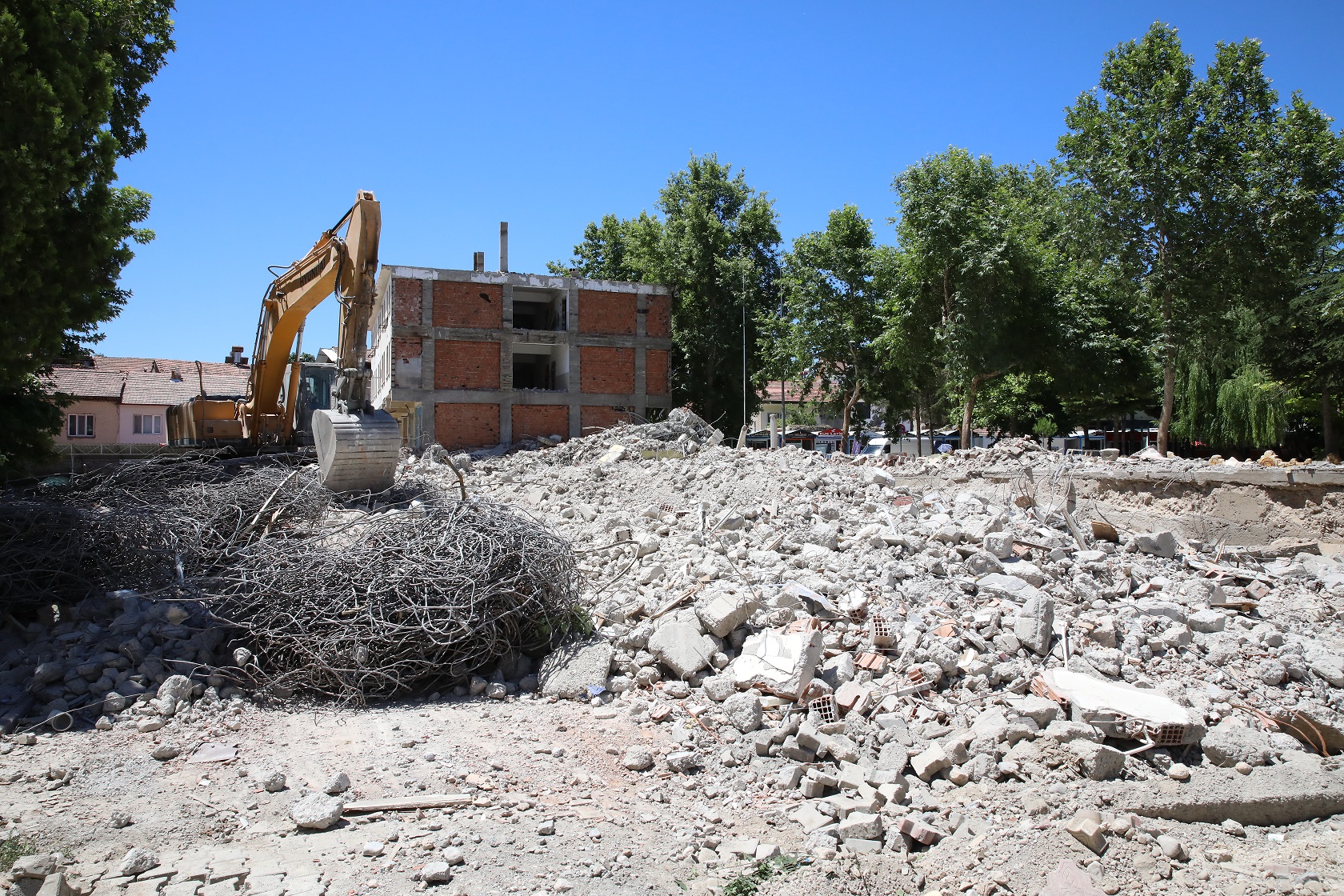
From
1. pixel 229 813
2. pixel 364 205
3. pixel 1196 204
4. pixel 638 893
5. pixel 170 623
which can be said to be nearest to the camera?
pixel 638 893

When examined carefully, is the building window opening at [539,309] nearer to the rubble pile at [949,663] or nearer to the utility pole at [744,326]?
the utility pole at [744,326]

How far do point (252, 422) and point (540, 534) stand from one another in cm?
695

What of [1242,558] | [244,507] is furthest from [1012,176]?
[244,507]

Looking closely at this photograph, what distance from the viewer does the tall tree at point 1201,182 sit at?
16.1m

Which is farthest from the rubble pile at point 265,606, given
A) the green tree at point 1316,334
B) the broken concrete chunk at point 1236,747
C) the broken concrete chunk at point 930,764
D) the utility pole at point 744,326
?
the green tree at point 1316,334

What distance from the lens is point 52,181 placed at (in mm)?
7477

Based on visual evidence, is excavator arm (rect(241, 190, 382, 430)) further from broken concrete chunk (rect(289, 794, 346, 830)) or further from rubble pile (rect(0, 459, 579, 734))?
broken concrete chunk (rect(289, 794, 346, 830))

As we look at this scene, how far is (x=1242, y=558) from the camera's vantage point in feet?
28.2

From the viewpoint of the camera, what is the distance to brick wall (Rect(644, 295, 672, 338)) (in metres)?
24.2

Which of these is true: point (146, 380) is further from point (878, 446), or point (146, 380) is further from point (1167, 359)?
point (1167, 359)

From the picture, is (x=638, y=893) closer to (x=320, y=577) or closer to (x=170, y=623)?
(x=320, y=577)

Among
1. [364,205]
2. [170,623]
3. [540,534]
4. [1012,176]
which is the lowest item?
[170,623]

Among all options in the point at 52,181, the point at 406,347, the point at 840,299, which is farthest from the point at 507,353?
the point at 52,181

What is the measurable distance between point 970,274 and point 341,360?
49.9 ft
